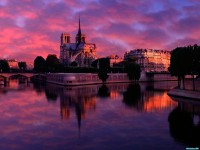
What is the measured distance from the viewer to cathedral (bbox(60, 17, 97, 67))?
177 metres

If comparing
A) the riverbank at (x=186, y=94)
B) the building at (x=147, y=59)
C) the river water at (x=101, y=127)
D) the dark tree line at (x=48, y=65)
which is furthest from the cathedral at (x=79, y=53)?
the river water at (x=101, y=127)

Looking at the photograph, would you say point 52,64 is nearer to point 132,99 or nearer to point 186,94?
point 132,99

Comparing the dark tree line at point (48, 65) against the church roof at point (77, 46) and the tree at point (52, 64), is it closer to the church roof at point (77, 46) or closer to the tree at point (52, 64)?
the tree at point (52, 64)

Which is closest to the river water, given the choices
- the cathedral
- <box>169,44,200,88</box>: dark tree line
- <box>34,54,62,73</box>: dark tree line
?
<box>169,44,200,88</box>: dark tree line

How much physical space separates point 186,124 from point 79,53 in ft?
487

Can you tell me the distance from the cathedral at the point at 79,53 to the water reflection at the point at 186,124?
126m

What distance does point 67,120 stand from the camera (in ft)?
120

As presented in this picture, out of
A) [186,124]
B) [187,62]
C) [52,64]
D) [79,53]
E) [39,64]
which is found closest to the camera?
[186,124]

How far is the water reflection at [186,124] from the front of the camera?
2710 centimetres

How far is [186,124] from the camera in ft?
109

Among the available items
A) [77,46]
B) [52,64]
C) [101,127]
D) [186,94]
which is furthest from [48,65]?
[101,127]

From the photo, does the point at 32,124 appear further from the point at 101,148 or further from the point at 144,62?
the point at 144,62

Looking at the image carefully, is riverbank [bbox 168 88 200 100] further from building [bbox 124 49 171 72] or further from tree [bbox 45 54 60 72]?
building [bbox 124 49 171 72]

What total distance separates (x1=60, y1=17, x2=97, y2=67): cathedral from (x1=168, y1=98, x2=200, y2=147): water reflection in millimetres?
126089
